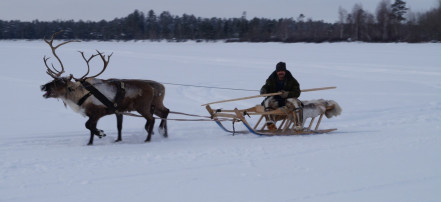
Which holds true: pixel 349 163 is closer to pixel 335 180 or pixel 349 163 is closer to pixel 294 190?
pixel 335 180

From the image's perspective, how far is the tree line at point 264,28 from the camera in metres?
53.3

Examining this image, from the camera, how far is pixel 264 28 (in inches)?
3118

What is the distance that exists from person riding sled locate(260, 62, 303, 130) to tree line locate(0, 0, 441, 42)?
116 feet

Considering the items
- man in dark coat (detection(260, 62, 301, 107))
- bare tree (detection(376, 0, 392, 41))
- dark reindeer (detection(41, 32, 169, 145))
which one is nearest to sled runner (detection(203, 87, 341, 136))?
man in dark coat (detection(260, 62, 301, 107))

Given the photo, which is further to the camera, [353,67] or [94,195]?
[353,67]

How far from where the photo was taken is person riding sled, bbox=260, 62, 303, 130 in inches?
310

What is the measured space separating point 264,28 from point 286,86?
238 feet

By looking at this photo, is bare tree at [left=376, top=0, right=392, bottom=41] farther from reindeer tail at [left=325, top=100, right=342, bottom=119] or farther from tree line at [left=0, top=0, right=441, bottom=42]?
reindeer tail at [left=325, top=100, right=342, bottom=119]

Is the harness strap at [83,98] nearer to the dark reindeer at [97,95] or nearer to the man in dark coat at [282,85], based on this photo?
the dark reindeer at [97,95]

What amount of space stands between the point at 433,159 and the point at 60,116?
8208mm

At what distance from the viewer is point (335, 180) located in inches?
194

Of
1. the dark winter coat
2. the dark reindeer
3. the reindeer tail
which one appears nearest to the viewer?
the dark reindeer

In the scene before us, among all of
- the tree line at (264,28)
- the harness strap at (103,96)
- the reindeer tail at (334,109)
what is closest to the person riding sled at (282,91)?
the reindeer tail at (334,109)

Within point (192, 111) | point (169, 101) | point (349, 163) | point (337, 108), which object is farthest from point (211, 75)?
point (349, 163)
